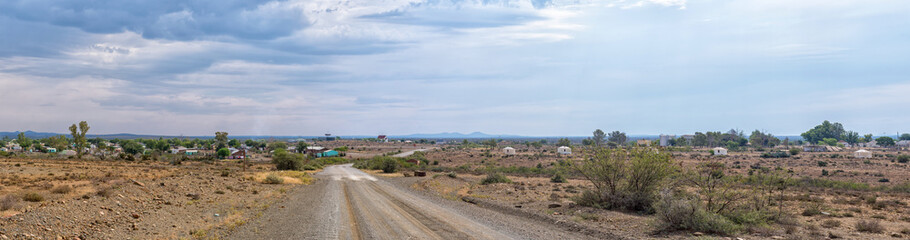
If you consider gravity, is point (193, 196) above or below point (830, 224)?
above

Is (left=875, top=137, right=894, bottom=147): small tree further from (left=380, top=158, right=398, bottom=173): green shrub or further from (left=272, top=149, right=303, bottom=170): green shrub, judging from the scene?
(left=272, top=149, right=303, bottom=170): green shrub

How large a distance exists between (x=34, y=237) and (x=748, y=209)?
20827 mm

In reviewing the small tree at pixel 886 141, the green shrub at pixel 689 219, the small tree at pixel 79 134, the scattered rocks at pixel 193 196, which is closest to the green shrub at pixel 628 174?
the green shrub at pixel 689 219

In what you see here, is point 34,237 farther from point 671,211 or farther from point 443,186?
point 443,186

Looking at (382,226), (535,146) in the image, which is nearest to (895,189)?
(382,226)

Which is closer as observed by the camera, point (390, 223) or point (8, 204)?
point (8, 204)

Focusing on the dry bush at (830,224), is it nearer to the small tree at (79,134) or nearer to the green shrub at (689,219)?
the green shrub at (689,219)

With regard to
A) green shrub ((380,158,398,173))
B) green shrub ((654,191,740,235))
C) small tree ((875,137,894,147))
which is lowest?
green shrub ((380,158,398,173))

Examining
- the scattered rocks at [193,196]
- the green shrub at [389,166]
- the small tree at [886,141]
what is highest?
the small tree at [886,141]

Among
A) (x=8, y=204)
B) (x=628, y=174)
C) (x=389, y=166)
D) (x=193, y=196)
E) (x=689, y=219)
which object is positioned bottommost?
(x=389, y=166)

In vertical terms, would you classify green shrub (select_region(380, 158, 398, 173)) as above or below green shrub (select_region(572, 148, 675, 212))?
below

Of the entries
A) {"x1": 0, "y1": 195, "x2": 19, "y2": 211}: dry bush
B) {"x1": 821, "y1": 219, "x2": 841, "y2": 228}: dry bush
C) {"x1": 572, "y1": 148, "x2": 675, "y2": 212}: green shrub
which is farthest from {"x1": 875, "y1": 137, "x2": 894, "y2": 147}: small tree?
{"x1": 0, "y1": 195, "x2": 19, "y2": 211}: dry bush

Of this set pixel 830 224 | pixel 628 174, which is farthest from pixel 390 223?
pixel 830 224

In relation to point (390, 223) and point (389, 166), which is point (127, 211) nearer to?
point (390, 223)
